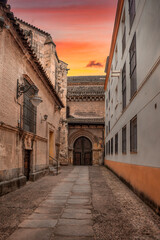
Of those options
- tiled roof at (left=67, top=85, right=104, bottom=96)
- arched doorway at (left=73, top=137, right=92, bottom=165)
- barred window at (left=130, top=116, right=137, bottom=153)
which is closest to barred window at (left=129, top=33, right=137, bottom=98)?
barred window at (left=130, top=116, right=137, bottom=153)

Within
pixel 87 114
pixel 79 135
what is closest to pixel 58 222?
pixel 79 135

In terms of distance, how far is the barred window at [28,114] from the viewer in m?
10.3

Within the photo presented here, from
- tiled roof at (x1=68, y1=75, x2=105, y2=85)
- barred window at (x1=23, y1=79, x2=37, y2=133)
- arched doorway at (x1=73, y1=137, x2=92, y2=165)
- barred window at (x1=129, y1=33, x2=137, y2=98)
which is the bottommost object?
arched doorway at (x1=73, y1=137, x2=92, y2=165)

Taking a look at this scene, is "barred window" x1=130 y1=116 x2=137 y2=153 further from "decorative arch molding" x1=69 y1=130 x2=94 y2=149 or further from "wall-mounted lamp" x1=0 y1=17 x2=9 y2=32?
"decorative arch molding" x1=69 y1=130 x2=94 y2=149

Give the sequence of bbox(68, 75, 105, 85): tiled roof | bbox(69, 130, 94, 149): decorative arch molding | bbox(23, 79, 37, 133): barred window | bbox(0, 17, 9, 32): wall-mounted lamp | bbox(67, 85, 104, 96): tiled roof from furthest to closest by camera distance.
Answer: bbox(68, 75, 105, 85): tiled roof, bbox(67, 85, 104, 96): tiled roof, bbox(69, 130, 94, 149): decorative arch molding, bbox(23, 79, 37, 133): barred window, bbox(0, 17, 9, 32): wall-mounted lamp

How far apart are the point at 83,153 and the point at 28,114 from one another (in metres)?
16.0

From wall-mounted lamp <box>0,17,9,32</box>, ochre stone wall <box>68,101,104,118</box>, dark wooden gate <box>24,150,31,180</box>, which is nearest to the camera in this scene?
wall-mounted lamp <box>0,17,9,32</box>

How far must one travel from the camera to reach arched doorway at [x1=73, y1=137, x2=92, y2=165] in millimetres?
25984

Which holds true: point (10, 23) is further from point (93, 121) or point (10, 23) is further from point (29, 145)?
point (93, 121)

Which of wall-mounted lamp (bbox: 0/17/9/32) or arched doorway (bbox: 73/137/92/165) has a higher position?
wall-mounted lamp (bbox: 0/17/9/32)

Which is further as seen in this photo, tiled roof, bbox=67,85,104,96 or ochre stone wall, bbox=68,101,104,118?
tiled roof, bbox=67,85,104,96

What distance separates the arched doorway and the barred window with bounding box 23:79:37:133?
573 inches

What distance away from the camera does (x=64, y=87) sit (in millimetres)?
25672

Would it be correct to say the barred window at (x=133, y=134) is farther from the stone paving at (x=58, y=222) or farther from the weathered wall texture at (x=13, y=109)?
the weathered wall texture at (x=13, y=109)
